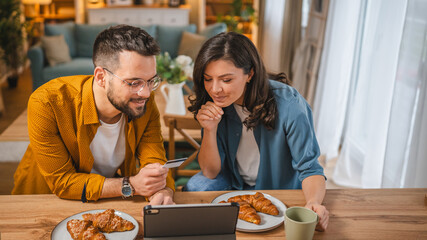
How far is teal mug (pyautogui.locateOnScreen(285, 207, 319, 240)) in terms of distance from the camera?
39.4 inches

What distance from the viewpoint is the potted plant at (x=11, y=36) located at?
211 inches

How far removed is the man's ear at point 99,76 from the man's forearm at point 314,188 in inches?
31.6

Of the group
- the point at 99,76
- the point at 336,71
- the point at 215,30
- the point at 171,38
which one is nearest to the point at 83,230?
the point at 99,76

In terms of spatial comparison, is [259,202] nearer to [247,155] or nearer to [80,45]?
[247,155]

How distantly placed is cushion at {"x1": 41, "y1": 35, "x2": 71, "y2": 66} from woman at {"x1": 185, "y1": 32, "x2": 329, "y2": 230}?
3.89 m

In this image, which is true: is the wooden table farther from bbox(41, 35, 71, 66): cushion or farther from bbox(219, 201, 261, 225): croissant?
bbox(41, 35, 71, 66): cushion

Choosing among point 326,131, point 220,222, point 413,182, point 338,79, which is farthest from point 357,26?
point 220,222

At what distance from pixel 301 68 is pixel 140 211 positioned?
10.8 feet

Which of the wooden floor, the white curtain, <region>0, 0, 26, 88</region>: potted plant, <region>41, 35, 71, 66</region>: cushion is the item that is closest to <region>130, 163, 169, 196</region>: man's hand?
the wooden floor

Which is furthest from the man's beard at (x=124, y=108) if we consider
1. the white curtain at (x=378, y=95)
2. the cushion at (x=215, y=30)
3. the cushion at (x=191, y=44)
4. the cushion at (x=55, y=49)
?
the cushion at (x=55, y=49)

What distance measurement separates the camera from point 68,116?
1415 mm

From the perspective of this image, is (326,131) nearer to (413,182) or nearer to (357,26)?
(357,26)

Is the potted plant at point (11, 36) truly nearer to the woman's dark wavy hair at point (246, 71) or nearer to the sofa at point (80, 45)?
the sofa at point (80, 45)

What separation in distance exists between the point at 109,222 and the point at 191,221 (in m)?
0.25
